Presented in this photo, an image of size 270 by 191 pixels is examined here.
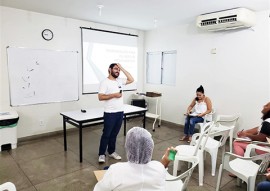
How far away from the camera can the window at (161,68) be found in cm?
518

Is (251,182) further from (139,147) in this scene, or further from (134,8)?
(134,8)

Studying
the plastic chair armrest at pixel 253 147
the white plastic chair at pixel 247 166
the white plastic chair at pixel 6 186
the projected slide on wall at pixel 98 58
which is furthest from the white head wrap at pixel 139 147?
the projected slide on wall at pixel 98 58

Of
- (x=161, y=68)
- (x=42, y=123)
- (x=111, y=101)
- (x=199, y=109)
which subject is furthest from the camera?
(x=161, y=68)

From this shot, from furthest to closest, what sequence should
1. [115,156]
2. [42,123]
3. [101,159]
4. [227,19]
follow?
[42,123]
[227,19]
[115,156]
[101,159]

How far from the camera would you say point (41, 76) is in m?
4.04

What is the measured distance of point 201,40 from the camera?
441cm

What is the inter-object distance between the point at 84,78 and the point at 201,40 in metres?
2.80

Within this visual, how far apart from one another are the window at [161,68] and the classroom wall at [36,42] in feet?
5.47

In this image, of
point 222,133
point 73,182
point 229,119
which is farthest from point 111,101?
point 229,119

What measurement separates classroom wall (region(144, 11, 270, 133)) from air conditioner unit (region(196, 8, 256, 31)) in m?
0.23

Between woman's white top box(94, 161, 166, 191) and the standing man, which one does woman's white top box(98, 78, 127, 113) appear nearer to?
the standing man

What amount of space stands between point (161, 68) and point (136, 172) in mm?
4477

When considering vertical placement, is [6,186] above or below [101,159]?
above

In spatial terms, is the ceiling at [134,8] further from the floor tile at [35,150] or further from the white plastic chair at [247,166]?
the floor tile at [35,150]
